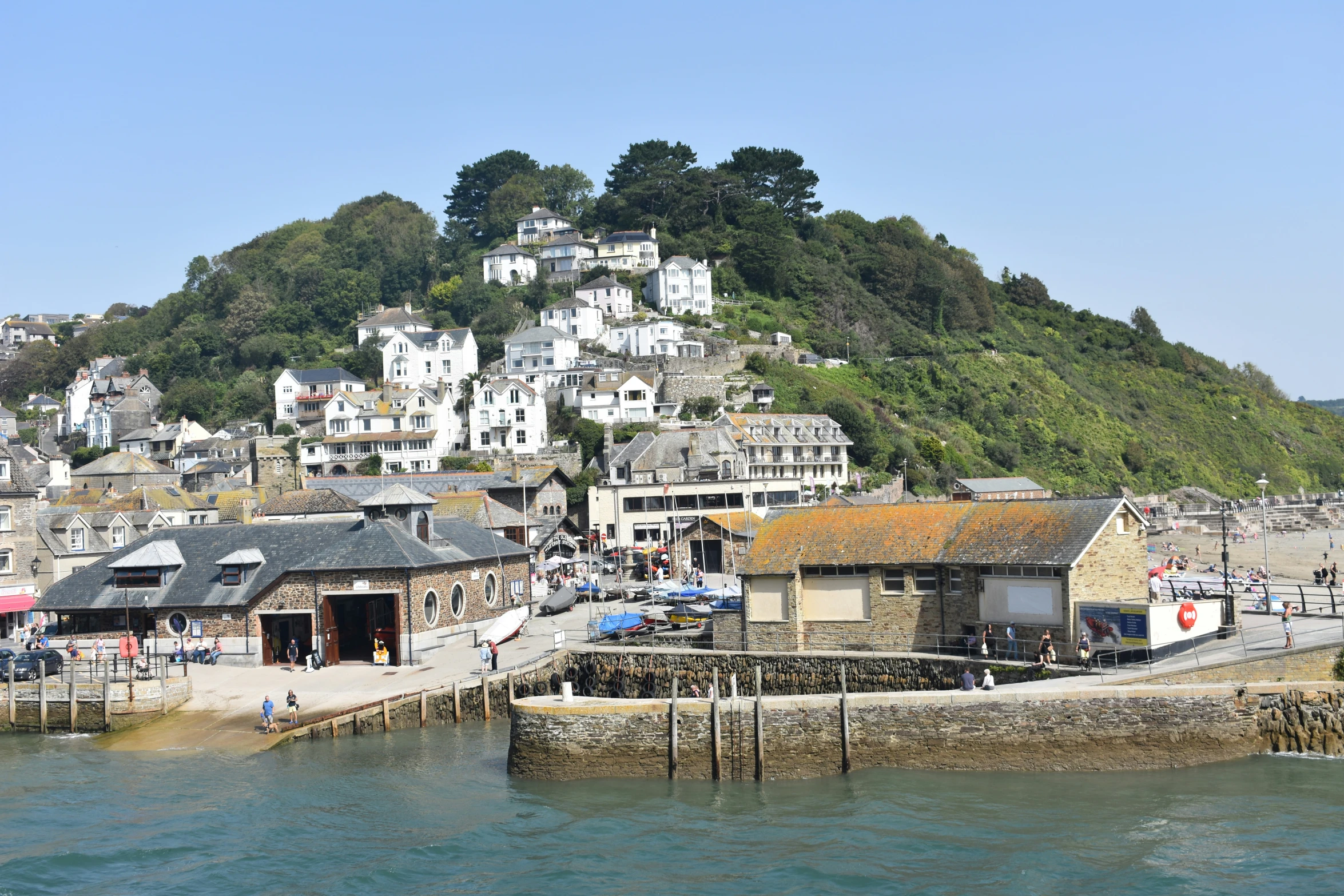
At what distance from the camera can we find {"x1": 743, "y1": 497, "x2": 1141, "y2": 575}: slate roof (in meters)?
26.9

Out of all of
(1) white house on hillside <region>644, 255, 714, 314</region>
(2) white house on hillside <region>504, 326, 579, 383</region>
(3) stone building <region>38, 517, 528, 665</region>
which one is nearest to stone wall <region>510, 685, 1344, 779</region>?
(3) stone building <region>38, 517, 528, 665</region>

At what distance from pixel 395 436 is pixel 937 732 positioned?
63905 mm

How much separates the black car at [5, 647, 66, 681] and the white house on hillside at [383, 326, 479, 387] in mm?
62153

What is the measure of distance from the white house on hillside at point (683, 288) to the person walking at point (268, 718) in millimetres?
76883

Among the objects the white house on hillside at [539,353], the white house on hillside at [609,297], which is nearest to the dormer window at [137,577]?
the white house on hillside at [539,353]

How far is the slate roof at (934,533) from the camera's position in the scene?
26875 millimetres

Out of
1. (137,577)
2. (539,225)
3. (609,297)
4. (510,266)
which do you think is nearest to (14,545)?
(137,577)

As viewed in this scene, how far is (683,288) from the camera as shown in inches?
4003

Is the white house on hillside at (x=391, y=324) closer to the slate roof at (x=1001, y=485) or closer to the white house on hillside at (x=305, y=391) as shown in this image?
the white house on hillside at (x=305, y=391)

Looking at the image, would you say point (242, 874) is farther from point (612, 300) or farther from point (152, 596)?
point (612, 300)

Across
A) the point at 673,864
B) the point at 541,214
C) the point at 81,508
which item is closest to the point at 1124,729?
the point at 673,864

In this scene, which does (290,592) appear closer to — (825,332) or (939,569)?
(939,569)

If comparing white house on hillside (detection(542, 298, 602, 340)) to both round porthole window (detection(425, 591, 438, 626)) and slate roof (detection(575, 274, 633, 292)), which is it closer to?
slate roof (detection(575, 274, 633, 292))

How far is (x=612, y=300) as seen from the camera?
3976 inches
